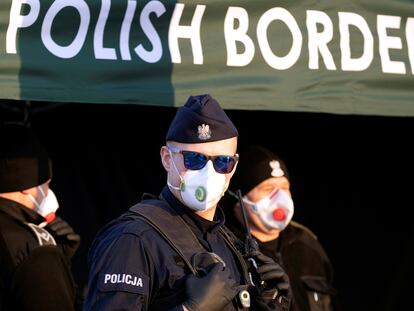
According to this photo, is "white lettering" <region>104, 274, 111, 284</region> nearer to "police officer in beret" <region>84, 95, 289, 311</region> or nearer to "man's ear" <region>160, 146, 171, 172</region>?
"police officer in beret" <region>84, 95, 289, 311</region>

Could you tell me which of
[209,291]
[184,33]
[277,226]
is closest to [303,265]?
[277,226]

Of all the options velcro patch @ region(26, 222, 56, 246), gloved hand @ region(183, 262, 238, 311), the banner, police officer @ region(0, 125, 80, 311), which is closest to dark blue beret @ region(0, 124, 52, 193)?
police officer @ region(0, 125, 80, 311)

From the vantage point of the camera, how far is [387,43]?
386 cm

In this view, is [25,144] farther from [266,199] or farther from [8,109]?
[266,199]

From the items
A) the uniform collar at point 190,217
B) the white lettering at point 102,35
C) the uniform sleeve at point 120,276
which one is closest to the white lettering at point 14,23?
the white lettering at point 102,35

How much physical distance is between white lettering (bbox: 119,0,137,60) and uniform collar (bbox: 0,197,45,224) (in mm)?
766

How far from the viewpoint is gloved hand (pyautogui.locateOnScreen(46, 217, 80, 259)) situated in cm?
413

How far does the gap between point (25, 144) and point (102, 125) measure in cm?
107

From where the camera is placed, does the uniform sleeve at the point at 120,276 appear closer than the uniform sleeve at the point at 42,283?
Yes

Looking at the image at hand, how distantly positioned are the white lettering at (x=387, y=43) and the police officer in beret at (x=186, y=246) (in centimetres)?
107

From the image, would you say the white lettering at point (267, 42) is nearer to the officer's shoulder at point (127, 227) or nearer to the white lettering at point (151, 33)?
the white lettering at point (151, 33)

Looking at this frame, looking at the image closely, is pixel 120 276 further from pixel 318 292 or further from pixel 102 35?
pixel 318 292

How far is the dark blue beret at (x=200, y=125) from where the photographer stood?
116 inches

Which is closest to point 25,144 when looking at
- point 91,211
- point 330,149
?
point 91,211
